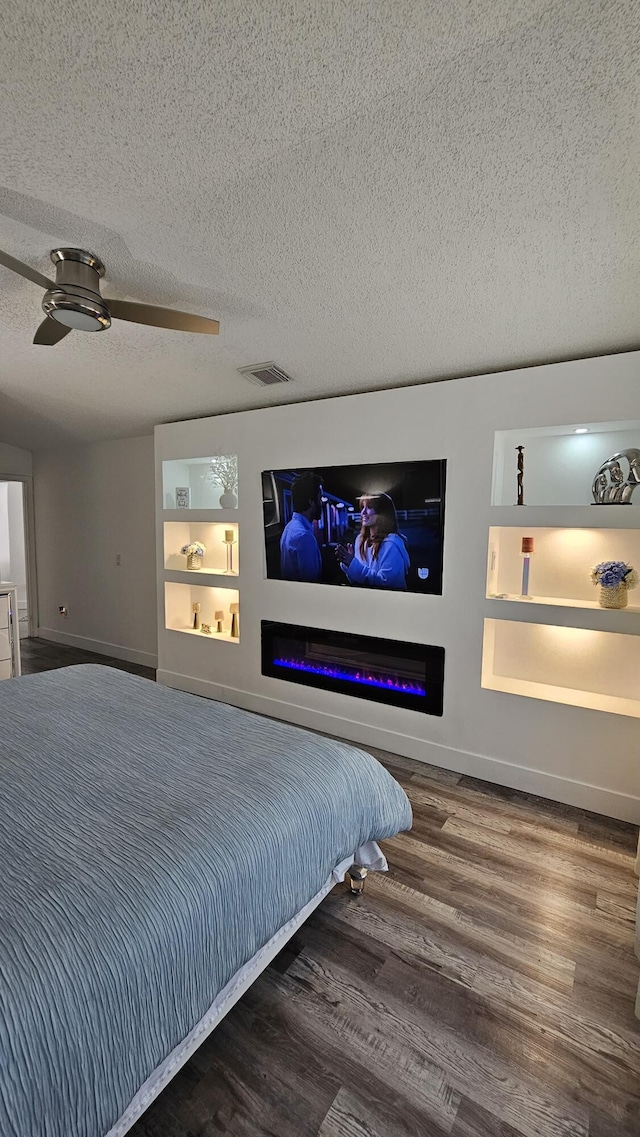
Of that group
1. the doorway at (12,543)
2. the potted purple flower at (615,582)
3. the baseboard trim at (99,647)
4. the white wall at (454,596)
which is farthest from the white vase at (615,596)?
the doorway at (12,543)

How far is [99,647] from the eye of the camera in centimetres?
575

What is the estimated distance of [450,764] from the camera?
2.99m

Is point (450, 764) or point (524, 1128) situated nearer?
point (524, 1128)

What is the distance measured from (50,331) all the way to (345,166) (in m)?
1.53

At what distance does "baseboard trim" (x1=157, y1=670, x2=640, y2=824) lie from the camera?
8.26 ft

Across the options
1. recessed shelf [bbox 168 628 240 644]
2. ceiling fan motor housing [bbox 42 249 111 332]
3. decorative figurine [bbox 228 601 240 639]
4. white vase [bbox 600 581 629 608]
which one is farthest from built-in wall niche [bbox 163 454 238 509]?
white vase [bbox 600 581 629 608]

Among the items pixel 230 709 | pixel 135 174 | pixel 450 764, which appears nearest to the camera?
pixel 135 174

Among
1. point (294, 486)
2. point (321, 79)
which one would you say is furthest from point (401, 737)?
point (321, 79)

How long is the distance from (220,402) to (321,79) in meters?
2.57

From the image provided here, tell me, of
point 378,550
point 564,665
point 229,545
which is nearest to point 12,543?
point 229,545

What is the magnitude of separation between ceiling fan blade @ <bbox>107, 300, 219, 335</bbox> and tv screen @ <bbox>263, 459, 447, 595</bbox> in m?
1.44

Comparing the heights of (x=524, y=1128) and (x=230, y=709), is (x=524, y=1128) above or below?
below

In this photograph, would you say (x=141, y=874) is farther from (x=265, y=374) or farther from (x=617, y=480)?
(x=265, y=374)

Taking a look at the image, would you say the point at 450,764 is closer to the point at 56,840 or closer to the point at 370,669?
the point at 370,669
